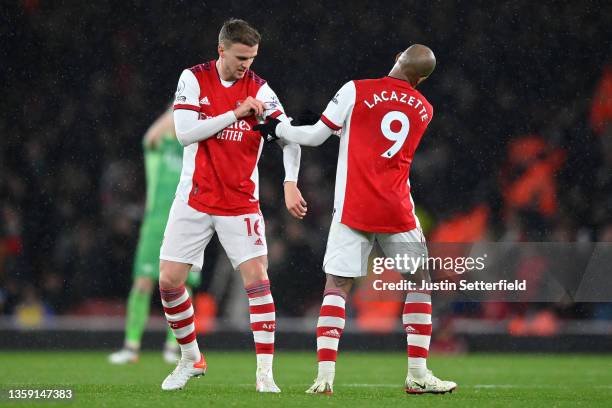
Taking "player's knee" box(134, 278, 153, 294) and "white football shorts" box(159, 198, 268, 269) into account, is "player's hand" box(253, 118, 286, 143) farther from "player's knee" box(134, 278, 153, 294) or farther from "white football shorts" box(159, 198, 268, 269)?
"player's knee" box(134, 278, 153, 294)

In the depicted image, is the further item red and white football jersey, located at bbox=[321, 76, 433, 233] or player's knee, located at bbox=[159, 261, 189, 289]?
player's knee, located at bbox=[159, 261, 189, 289]

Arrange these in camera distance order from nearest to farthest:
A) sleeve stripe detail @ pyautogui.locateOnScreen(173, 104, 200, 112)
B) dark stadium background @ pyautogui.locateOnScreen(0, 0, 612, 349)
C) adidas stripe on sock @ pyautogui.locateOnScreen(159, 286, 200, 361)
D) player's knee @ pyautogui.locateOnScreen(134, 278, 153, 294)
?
1. sleeve stripe detail @ pyautogui.locateOnScreen(173, 104, 200, 112)
2. adidas stripe on sock @ pyautogui.locateOnScreen(159, 286, 200, 361)
3. player's knee @ pyautogui.locateOnScreen(134, 278, 153, 294)
4. dark stadium background @ pyautogui.locateOnScreen(0, 0, 612, 349)

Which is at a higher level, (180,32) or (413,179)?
(180,32)

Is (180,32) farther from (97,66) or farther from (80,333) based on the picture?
(80,333)

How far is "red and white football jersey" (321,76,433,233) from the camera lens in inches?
201

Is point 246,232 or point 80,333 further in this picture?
point 80,333

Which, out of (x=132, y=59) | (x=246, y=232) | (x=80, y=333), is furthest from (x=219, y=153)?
(x=132, y=59)

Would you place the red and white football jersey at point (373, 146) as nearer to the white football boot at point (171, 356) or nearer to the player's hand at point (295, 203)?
the player's hand at point (295, 203)

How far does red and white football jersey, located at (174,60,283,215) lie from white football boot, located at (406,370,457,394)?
1.12 m

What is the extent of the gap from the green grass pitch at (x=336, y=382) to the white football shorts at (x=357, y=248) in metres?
0.58

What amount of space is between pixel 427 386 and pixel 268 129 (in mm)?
1419

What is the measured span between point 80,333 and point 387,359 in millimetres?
2976

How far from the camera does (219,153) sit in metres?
5.28

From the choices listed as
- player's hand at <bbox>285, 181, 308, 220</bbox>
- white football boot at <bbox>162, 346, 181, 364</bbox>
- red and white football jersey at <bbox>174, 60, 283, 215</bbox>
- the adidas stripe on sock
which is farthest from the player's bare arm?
player's hand at <bbox>285, 181, 308, 220</bbox>
